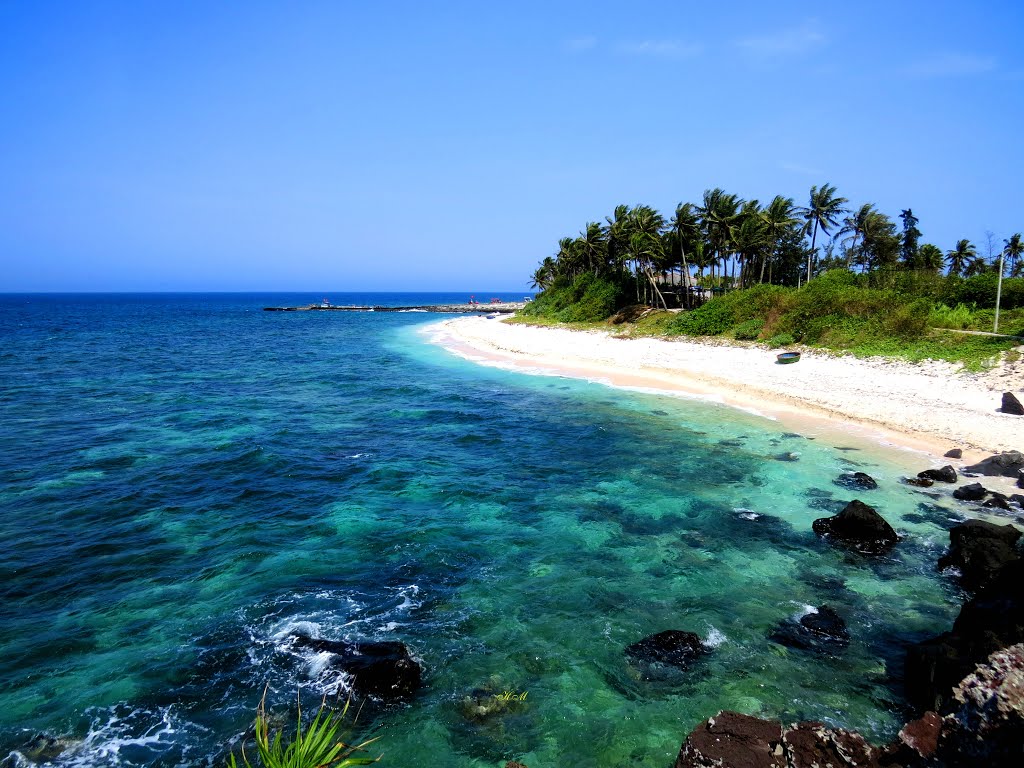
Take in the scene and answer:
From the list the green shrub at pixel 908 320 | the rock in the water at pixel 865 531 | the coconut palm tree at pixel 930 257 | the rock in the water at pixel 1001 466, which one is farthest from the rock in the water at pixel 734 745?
the coconut palm tree at pixel 930 257

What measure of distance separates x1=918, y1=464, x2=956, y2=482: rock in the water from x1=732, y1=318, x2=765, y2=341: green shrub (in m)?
Result: 27.0

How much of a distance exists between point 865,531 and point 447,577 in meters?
10.8

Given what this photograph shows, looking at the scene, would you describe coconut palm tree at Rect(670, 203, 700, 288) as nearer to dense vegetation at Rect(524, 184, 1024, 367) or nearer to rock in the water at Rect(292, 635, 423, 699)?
dense vegetation at Rect(524, 184, 1024, 367)

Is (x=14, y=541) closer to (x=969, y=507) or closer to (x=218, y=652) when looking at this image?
(x=218, y=652)

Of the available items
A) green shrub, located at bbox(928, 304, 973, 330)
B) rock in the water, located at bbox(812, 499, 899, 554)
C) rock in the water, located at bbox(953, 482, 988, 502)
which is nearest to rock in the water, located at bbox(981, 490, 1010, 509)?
rock in the water, located at bbox(953, 482, 988, 502)

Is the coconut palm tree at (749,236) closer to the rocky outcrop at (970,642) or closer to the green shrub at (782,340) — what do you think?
the green shrub at (782,340)

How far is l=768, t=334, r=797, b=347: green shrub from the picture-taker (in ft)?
131

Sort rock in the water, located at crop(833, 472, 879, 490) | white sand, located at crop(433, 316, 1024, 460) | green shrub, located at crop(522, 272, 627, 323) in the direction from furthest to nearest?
green shrub, located at crop(522, 272, 627, 323) → white sand, located at crop(433, 316, 1024, 460) → rock in the water, located at crop(833, 472, 879, 490)

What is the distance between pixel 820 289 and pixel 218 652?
46.5m

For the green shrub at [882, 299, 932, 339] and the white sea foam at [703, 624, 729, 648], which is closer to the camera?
the white sea foam at [703, 624, 729, 648]

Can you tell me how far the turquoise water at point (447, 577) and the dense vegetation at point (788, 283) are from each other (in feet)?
54.8

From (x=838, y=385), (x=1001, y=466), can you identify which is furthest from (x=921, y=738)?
(x=838, y=385)

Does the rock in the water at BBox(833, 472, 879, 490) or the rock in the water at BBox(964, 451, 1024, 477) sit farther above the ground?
the rock in the water at BBox(964, 451, 1024, 477)

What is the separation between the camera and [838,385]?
29.4 m
